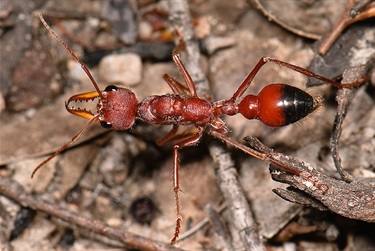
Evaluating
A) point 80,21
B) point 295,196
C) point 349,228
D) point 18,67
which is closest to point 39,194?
point 18,67

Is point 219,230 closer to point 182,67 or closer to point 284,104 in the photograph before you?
point 284,104

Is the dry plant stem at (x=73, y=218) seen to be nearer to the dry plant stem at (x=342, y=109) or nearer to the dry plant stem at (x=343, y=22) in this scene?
the dry plant stem at (x=342, y=109)

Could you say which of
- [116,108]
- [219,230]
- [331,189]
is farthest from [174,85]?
[331,189]

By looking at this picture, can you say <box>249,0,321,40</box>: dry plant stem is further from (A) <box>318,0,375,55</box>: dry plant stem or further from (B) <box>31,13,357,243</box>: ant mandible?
(B) <box>31,13,357,243</box>: ant mandible

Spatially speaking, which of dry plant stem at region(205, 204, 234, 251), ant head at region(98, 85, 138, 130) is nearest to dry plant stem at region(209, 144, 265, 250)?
dry plant stem at region(205, 204, 234, 251)

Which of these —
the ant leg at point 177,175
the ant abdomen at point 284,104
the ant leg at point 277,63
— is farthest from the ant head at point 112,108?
the ant abdomen at point 284,104

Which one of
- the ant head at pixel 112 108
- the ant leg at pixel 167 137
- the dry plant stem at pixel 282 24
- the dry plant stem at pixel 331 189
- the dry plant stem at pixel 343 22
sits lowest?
the dry plant stem at pixel 331 189

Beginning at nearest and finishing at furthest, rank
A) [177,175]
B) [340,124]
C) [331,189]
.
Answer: [331,189], [340,124], [177,175]

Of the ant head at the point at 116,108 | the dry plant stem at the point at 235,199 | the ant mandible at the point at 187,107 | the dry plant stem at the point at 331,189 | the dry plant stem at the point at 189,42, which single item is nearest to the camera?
the dry plant stem at the point at 331,189
